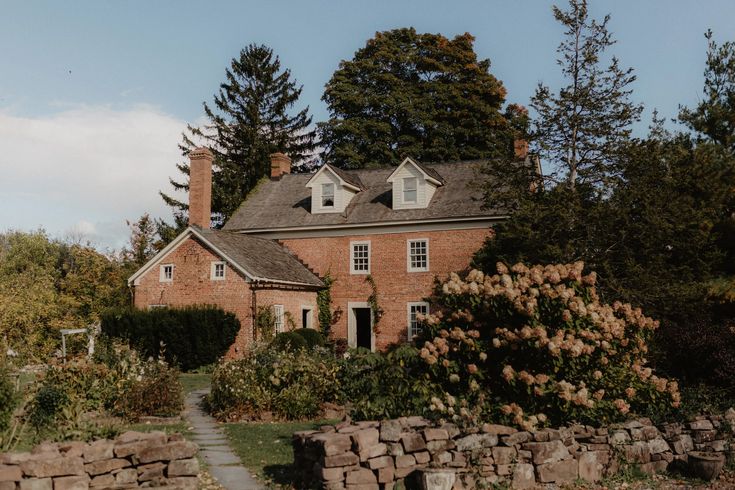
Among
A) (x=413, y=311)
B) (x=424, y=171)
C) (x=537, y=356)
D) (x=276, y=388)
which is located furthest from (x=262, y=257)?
(x=537, y=356)

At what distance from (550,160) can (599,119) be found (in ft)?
6.76

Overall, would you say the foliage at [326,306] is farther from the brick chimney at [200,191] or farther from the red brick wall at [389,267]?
the brick chimney at [200,191]

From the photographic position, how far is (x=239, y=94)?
44.2m

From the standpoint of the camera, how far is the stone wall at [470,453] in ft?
25.5

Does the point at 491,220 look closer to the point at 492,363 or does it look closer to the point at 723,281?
the point at 723,281

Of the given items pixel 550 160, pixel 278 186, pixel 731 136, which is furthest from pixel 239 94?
pixel 731 136

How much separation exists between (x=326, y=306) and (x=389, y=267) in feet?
11.4

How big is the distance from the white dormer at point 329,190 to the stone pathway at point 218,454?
15.9m

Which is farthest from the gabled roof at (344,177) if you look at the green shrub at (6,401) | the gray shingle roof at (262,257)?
the green shrub at (6,401)

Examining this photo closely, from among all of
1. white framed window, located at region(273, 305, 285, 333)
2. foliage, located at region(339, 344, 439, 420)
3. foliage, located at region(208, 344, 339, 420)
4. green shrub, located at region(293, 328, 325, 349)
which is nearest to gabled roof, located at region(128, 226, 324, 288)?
white framed window, located at region(273, 305, 285, 333)

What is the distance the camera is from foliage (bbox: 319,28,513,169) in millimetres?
39125

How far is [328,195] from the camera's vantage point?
29766 millimetres

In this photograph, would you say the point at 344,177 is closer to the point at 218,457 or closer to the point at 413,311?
the point at 413,311

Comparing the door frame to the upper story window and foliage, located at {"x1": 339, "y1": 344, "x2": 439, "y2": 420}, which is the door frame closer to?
the upper story window
